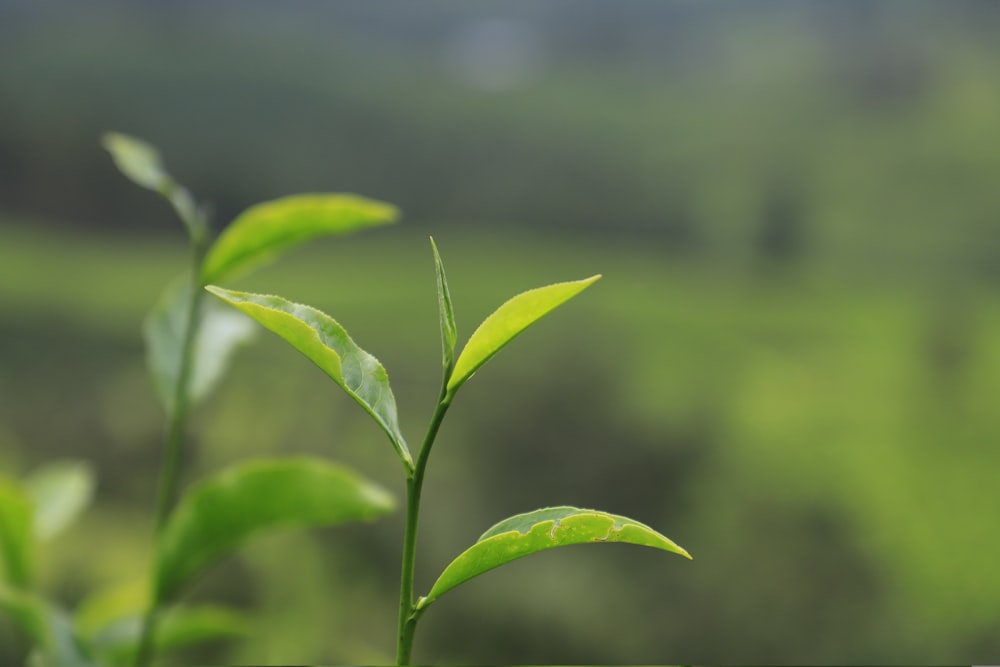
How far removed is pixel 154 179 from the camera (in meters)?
0.25

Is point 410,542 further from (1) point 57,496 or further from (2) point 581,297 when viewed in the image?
(2) point 581,297

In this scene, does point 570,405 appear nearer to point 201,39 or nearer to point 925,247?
point 925,247

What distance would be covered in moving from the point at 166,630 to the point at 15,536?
59 mm

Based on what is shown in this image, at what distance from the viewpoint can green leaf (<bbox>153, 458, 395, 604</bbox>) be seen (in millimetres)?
235

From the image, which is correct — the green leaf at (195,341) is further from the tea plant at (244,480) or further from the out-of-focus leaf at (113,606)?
the out-of-focus leaf at (113,606)

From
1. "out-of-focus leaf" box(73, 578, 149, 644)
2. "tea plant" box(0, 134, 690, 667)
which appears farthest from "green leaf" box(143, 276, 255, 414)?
"out-of-focus leaf" box(73, 578, 149, 644)

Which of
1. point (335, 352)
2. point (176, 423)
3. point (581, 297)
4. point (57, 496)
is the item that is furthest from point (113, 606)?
point (581, 297)

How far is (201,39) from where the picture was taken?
8.97 metres

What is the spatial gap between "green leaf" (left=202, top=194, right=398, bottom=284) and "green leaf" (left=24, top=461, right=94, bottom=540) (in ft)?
0.48

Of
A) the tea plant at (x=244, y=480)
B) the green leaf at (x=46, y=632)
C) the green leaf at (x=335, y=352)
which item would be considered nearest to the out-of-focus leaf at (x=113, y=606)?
the tea plant at (x=244, y=480)

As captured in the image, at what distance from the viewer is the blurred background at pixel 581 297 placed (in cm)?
272

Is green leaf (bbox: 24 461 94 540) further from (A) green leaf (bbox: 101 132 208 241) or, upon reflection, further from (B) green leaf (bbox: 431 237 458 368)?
(B) green leaf (bbox: 431 237 458 368)

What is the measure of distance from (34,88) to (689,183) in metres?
5.71

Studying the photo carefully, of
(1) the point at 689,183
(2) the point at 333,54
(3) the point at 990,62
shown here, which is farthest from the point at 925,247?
(2) the point at 333,54
